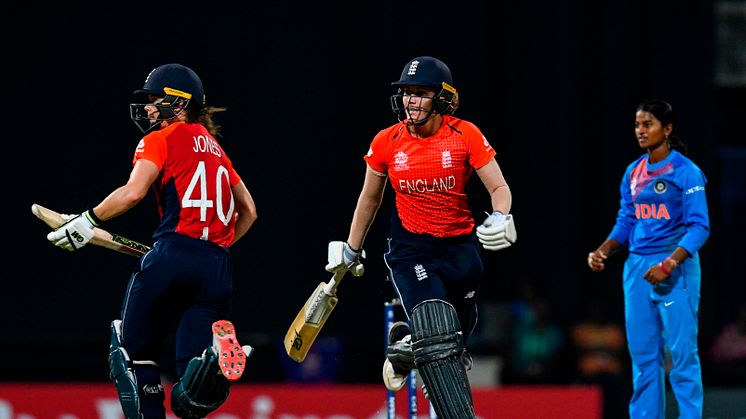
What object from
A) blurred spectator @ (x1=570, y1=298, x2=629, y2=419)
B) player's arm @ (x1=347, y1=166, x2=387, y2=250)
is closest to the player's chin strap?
player's arm @ (x1=347, y1=166, x2=387, y2=250)

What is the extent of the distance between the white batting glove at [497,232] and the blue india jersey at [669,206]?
1.01 metres

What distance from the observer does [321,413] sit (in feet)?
25.2

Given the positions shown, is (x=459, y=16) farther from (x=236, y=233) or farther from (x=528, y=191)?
(x=236, y=233)

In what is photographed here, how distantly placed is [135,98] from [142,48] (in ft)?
1.25

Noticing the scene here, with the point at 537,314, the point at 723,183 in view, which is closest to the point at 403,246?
the point at 537,314

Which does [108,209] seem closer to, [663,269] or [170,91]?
[170,91]

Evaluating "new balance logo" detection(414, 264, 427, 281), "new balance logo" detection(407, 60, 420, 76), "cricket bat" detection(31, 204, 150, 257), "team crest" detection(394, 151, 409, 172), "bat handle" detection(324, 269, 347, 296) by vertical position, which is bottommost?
"bat handle" detection(324, 269, 347, 296)

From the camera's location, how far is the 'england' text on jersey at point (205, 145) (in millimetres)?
5230

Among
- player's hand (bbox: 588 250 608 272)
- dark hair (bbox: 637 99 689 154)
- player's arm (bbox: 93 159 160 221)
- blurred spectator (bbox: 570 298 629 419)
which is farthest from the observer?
blurred spectator (bbox: 570 298 629 419)

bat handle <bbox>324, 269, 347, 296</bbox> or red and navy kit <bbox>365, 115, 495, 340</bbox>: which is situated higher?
red and navy kit <bbox>365, 115, 495, 340</bbox>

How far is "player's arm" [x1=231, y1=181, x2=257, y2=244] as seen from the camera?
5.56 metres

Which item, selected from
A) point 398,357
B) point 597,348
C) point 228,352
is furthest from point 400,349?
point 597,348

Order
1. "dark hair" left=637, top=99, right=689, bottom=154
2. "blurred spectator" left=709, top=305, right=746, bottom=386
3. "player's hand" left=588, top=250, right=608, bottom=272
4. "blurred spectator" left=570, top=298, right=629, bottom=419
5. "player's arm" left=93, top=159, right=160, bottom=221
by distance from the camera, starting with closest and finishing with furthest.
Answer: "player's arm" left=93, top=159, right=160, bottom=221 → "dark hair" left=637, top=99, right=689, bottom=154 → "player's hand" left=588, top=250, right=608, bottom=272 → "blurred spectator" left=570, top=298, right=629, bottom=419 → "blurred spectator" left=709, top=305, right=746, bottom=386

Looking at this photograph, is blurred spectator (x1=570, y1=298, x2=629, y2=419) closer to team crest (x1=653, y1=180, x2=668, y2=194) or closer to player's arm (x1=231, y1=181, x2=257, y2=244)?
team crest (x1=653, y1=180, x2=668, y2=194)
